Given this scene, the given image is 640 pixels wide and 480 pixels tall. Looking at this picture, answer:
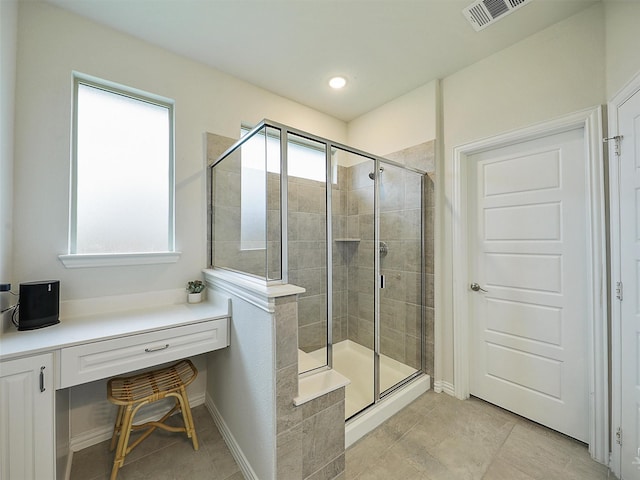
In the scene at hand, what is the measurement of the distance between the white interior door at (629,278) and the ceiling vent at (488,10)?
0.85 m

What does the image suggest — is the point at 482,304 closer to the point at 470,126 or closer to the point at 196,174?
the point at 470,126

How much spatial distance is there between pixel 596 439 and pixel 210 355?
2.57 metres

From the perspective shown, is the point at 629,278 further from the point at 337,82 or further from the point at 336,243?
the point at 337,82

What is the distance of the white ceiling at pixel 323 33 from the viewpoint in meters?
1.56

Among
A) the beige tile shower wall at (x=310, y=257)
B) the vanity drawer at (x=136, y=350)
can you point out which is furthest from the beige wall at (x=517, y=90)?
the vanity drawer at (x=136, y=350)

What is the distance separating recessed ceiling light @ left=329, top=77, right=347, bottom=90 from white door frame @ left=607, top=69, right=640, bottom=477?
1.78 m

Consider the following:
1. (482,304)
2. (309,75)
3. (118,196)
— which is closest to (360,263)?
(482,304)

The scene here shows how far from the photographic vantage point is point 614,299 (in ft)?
4.60

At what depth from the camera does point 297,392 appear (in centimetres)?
128

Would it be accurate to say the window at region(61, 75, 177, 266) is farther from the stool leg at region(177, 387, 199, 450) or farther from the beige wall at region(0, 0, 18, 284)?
the stool leg at region(177, 387, 199, 450)

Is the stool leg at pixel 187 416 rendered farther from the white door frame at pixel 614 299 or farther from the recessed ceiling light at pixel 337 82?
the recessed ceiling light at pixel 337 82

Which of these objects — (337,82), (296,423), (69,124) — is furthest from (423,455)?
(69,124)

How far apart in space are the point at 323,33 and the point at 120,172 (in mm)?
1718

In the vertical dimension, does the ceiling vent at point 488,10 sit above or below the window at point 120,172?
above
